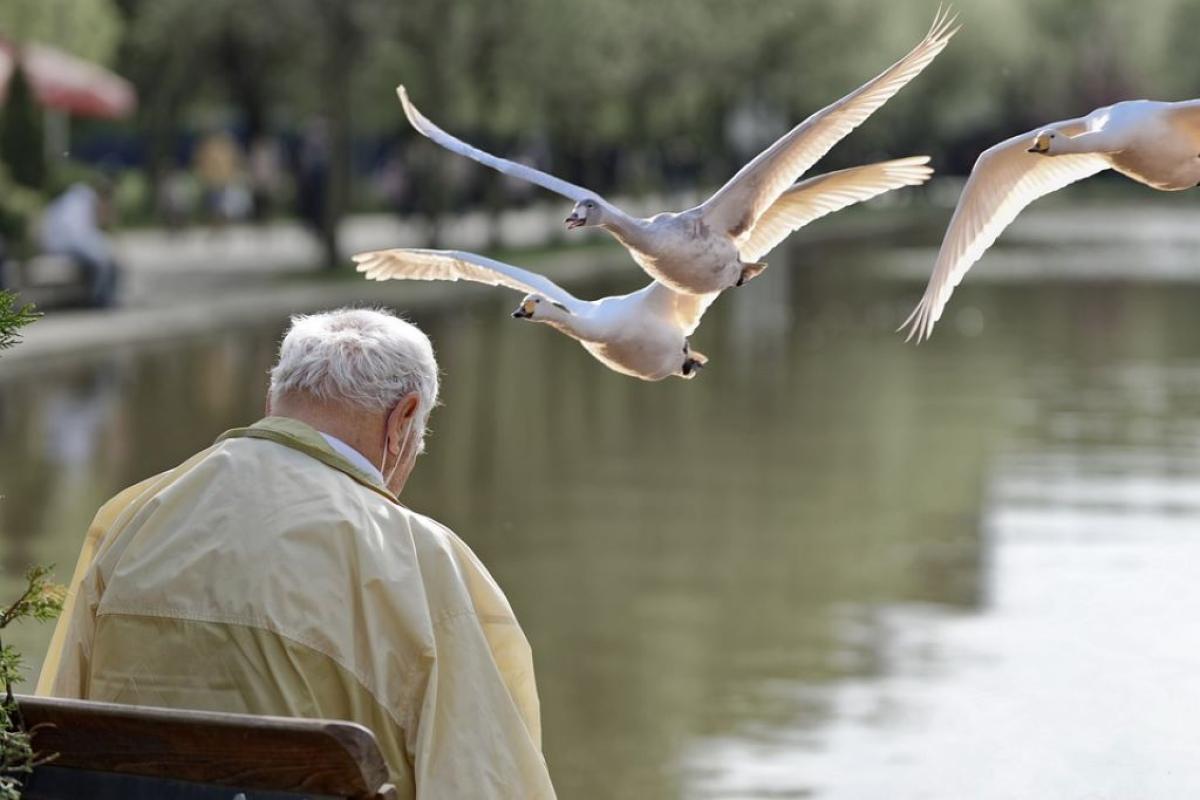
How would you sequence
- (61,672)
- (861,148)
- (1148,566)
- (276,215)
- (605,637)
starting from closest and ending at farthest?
1. (61,672)
2. (605,637)
3. (1148,566)
4. (276,215)
5. (861,148)

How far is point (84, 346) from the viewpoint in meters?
22.4

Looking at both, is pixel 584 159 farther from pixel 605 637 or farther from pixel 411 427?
pixel 411 427

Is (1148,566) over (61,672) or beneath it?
beneath

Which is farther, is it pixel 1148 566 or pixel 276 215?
pixel 276 215

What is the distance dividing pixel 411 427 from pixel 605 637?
19.4 ft

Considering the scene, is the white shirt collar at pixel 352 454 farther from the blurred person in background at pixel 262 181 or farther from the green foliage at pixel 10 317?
the blurred person in background at pixel 262 181

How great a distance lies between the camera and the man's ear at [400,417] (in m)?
3.83

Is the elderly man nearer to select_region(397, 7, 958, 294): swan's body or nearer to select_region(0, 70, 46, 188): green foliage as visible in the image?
select_region(397, 7, 958, 294): swan's body

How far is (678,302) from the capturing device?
3.04 meters

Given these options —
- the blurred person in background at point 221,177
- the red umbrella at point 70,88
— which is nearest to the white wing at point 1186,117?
the red umbrella at point 70,88

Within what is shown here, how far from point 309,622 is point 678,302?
0.81m

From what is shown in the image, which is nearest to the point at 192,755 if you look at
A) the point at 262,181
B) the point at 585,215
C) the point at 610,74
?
the point at 585,215

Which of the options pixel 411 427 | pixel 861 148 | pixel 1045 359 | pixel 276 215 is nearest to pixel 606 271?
pixel 1045 359

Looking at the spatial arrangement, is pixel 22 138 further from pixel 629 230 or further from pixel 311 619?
pixel 629 230
